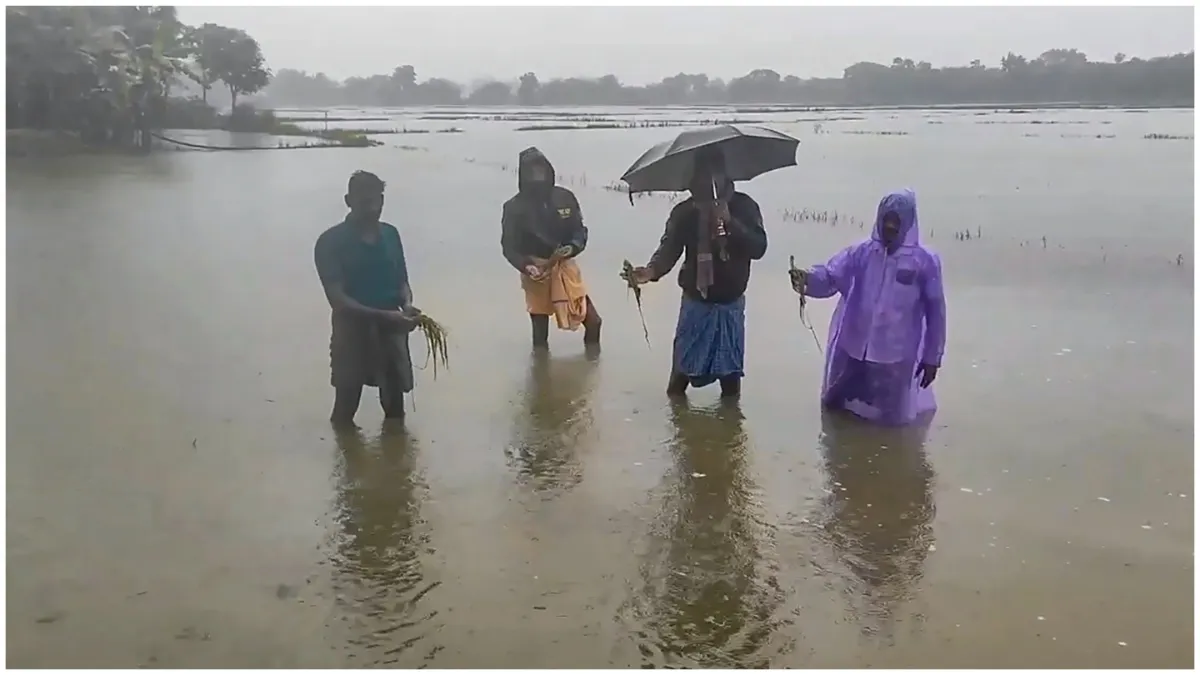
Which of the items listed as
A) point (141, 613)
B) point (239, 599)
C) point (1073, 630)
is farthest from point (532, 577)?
point (1073, 630)

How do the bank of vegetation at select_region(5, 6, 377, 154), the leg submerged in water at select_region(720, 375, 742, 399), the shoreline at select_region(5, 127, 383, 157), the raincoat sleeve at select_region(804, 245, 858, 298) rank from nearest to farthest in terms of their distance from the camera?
the raincoat sleeve at select_region(804, 245, 858, 298) → the leg submerged in water at select_region(720, 375, 742, 399) → the bank of vegetation at select_region(5, 6, 377, 154) → the shoreline at select_region(5, 127, 383, 157)

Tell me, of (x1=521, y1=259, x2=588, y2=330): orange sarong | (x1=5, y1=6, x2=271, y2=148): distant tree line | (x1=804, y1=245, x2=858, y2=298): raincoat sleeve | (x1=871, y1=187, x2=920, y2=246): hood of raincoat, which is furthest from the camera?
(x1=5, y1=6, x2=271, y2=148): distant tree line

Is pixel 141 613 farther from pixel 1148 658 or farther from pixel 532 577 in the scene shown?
pixel 1148 658

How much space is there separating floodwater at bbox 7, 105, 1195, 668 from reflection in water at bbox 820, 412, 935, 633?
0.01 metres

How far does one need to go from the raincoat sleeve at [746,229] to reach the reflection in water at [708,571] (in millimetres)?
916

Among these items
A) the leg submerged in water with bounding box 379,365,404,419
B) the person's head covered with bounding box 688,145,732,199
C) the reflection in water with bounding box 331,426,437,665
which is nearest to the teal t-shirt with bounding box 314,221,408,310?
the leg submerged in water with bounding box 379,365,404,419

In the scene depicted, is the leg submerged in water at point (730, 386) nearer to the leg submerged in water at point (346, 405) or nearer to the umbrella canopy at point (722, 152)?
the umbrella canopy at point (722, 152)

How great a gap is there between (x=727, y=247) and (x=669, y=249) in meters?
0.29

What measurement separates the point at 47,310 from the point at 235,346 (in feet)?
6.49

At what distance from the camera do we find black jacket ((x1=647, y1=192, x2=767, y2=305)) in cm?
557

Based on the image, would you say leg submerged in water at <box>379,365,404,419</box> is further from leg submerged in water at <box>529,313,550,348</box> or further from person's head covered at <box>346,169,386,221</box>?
leg submerged in water at <box>529,313,550,348</box>

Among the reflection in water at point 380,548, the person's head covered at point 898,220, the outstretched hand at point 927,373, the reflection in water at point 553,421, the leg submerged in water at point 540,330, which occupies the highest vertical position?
the person's head covered at point 898,220

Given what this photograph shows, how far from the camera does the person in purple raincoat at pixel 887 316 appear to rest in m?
5.27

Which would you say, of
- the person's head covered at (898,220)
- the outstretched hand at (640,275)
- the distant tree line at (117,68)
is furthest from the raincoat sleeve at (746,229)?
the distant tree line at (117,68)
